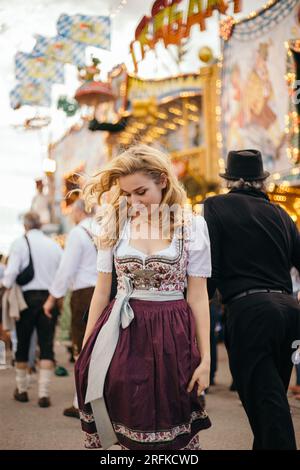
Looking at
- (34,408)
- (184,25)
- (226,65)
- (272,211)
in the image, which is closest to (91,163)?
(226,65)

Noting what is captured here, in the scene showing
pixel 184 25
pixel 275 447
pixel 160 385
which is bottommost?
pixel 275 447

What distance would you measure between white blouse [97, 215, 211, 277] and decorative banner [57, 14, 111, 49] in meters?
8.67

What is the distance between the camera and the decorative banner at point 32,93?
1431 cm

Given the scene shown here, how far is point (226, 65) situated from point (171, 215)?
14.2 meters

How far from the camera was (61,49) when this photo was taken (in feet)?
42.6

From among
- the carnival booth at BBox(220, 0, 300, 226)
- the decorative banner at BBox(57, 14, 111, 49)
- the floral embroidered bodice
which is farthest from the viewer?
the carnival booth at BBox(220, 0, 300, 226)

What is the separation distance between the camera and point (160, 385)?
303 cm

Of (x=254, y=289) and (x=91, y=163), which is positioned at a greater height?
(x=91, y=163)

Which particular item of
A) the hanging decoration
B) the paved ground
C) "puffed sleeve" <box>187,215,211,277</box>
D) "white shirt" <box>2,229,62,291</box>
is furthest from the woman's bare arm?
the hanging decoration

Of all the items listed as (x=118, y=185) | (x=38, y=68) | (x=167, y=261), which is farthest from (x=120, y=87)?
(x=167, y=261)

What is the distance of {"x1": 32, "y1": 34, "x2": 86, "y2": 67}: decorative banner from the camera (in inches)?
485

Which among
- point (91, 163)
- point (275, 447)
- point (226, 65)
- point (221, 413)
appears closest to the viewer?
point (275, 447)

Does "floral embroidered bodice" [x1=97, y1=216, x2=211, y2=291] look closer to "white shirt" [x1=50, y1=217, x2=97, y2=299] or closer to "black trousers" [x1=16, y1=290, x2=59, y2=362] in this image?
"white shirt" [x1=50, y1=217, x2=97, y2=299]

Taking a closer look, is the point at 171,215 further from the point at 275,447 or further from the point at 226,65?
the point at 226,65
